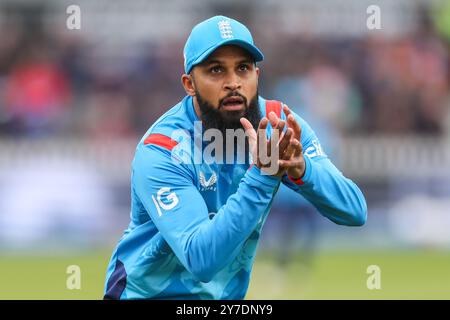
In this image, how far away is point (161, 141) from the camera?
236 inches

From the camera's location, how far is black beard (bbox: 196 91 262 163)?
5918 millimetres

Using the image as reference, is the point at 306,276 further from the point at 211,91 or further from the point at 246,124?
the point at 246,124

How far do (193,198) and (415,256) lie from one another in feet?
32.6

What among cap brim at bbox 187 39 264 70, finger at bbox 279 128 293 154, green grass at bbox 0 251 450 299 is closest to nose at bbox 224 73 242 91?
cap brim at bbox 187 39 264 70

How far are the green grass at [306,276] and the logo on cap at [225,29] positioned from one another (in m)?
5.72

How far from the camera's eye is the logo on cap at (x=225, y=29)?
588 cm

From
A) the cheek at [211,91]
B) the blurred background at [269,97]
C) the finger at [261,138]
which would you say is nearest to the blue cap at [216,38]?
the cheek at [211,91]

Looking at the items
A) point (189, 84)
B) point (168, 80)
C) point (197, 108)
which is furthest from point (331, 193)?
point (168, 80)

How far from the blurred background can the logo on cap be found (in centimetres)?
741

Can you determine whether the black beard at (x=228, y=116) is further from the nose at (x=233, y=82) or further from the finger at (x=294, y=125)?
the finger at (x=294, y=125)

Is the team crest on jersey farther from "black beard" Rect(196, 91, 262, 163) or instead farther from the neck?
the neck

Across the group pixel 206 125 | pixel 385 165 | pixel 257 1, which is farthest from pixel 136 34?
pixel 206 125

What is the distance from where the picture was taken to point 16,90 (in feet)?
56.0
